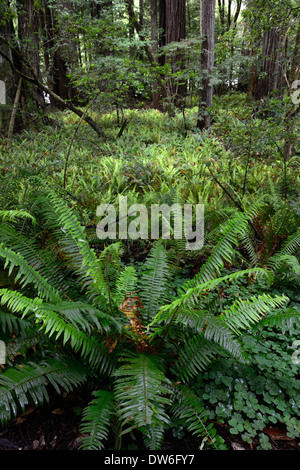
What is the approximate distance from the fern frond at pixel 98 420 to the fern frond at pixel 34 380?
0.14 meters

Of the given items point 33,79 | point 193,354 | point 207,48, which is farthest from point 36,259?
point 207,48

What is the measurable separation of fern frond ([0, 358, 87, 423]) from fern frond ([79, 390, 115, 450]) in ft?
0.46

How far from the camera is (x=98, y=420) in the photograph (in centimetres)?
120

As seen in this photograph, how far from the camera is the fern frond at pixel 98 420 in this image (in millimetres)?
1146

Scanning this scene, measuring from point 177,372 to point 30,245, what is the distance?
1254mm

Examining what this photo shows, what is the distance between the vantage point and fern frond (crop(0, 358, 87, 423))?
119 cm

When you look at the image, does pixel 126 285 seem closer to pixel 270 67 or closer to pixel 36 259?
pixel 36 259

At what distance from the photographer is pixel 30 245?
1.99 m

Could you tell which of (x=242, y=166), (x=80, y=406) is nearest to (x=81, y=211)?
(x=80, y=406)

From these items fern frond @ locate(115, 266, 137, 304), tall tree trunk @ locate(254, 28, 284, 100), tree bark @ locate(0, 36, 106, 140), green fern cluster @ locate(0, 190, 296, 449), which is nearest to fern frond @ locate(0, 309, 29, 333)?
green fern cluster @ locate(0, 190, 296, 449)

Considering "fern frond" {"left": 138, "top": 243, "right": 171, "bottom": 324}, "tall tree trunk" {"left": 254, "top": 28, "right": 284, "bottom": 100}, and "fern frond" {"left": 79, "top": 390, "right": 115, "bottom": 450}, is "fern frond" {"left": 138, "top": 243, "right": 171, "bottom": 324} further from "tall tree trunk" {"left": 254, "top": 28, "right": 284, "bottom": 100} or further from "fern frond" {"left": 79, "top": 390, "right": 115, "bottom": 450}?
"tall tree trunk" {"left": 254, "top": 28, "right": 284, "bottom": 100}

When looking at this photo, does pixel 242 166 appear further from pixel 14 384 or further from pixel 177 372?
pixel 14 384

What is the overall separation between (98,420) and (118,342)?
398 mm
